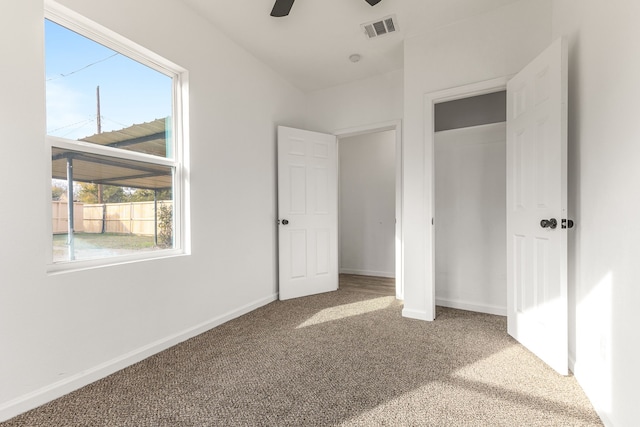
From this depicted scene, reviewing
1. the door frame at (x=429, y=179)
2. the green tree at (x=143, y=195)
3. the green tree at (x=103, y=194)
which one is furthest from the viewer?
the door frame at (x=429, y=179)

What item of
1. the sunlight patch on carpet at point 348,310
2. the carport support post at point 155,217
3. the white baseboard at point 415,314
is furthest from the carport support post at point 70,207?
the white baseboard at point 415,314

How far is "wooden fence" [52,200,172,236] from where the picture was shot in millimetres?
1817

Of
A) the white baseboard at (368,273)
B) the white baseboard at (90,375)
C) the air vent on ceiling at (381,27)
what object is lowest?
the white baseboard at (368,273)

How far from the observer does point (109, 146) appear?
2062 mm

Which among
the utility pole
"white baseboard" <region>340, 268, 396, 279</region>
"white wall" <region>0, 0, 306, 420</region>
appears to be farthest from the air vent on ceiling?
"white baseboard" <region>340, 268, 396, 279</region>

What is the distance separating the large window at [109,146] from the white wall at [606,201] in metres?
2.77

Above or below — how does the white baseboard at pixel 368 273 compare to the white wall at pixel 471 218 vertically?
below

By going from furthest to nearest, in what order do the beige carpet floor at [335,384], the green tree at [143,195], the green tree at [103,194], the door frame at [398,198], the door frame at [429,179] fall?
1. the door frame at [398,198]
2. the door frame at [429,179]
3. the green tree at [143,195]
4. the green tree at [103,194]
5. the beige carpet floor at [335,384]

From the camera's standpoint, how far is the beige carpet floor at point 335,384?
1492mm

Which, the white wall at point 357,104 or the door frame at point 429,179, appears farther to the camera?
the white wall at point 357,104

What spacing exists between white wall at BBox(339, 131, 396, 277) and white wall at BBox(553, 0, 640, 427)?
9.99 ft

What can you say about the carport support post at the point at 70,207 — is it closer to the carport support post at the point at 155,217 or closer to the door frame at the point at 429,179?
the carport support post at the point at 155,217

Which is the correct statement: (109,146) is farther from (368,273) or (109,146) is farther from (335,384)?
(368,273)

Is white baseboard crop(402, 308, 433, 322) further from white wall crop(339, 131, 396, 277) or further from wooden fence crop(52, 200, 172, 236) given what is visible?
wooden fence crop(52, 200, 172, 236)
